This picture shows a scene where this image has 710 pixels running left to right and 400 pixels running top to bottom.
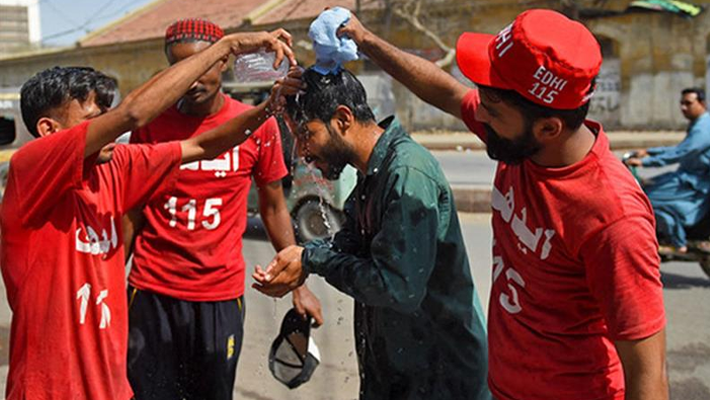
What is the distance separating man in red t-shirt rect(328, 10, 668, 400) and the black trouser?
138cm

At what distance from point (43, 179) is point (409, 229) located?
3.37ft

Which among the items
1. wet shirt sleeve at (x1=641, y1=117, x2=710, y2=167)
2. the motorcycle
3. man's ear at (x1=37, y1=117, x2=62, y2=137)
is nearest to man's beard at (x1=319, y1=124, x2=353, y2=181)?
man's ear at (x1=37, y1=117, x2=62, y2=137)

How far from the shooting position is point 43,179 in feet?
6.92

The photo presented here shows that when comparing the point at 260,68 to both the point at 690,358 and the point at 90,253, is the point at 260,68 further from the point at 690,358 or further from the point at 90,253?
the point at 690,358

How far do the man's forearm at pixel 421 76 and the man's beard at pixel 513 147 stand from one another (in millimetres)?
534

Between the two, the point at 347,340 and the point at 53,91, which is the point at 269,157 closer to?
the point at 53,91

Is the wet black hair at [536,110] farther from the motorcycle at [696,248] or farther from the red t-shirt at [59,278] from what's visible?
the motorcycle at [696,248]

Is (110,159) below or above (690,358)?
above

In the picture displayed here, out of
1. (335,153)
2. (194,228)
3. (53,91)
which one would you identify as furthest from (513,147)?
(194,228)

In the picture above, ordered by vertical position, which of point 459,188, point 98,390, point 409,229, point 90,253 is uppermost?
point 409,229

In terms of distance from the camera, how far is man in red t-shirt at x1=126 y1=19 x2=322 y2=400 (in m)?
3.05

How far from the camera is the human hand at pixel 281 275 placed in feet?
7.15

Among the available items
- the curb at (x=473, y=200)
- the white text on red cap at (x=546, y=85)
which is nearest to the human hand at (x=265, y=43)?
the white text on red cap at (x=546, y=85)

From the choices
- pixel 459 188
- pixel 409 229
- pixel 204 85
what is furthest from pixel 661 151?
pixel 409 229
